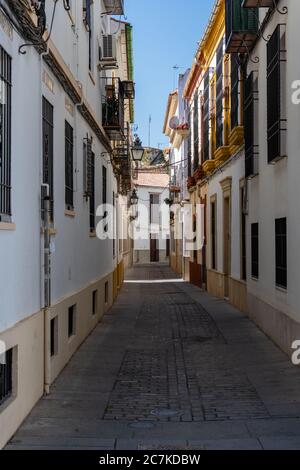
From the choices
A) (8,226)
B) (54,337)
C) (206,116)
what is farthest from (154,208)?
(8,226)

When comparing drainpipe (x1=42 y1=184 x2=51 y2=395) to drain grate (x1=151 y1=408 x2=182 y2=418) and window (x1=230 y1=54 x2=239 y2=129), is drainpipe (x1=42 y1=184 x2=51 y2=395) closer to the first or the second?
drain grate (x1=151 y1=408 x2=182 y2=418)

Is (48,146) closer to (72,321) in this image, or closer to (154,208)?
(72,321)

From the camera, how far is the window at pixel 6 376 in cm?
594

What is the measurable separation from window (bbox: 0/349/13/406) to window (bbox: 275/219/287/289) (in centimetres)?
492

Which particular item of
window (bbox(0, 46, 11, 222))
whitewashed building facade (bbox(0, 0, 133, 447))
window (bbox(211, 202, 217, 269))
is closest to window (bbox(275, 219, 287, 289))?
whitewashed building facade (bbox(0, 0, 133, 447))

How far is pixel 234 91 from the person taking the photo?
51.1 feet

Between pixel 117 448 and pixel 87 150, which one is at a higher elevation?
pixel 87 150

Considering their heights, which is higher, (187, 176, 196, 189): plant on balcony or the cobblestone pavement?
(187, 176, 196, 189): plant on balcony

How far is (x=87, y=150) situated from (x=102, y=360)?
13.5 feet

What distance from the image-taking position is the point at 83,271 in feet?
38.4

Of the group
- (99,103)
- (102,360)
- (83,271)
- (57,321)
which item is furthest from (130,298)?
(57,321)

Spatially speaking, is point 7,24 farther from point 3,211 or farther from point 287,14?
point 287,14

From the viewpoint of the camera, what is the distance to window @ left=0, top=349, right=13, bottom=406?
19.5ft
